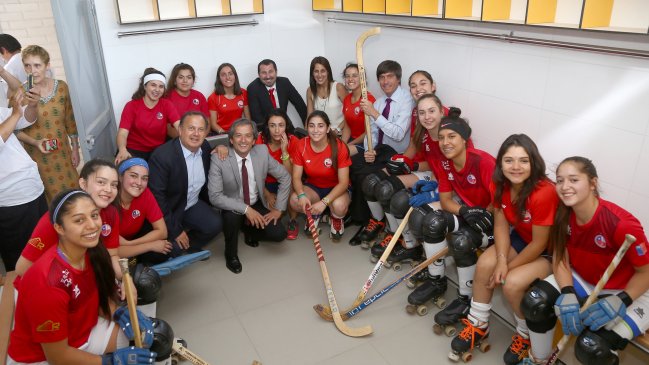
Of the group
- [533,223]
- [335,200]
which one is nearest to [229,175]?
[335,200]

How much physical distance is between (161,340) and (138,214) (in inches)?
35.4

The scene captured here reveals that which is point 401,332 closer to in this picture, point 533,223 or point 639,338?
point 533,223

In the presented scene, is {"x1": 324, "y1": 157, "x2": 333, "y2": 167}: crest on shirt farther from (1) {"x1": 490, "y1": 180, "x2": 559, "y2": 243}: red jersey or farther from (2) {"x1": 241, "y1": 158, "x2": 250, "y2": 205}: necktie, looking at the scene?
(1) {"x1": 490, "y1": 180, "x2": 559, "y2": 243}: red jersey

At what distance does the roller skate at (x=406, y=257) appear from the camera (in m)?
3.15

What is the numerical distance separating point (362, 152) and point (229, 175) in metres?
1.11

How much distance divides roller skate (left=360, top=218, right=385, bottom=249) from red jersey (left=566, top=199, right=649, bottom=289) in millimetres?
1469

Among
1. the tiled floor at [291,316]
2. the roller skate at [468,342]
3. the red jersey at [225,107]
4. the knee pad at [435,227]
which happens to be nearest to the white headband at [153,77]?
the red jersey at [225,107]

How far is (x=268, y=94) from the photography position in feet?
13.9

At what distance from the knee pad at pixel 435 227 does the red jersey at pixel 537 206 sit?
39 centimetres

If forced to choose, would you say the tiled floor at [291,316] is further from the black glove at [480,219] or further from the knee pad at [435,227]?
the black glove at [480,219]

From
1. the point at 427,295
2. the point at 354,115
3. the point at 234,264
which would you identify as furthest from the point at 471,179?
the point at 234,264

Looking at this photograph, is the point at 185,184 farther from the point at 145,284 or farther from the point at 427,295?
the point at 427,295

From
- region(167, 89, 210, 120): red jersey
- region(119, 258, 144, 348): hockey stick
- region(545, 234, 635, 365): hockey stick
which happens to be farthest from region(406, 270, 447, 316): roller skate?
region(167, 89, 210, 120): red jersey

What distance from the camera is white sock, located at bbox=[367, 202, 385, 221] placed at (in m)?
3.40
